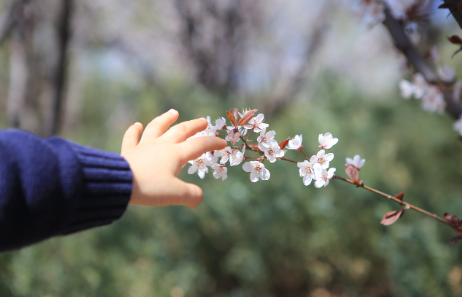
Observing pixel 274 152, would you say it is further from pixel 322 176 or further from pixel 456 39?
pixel 456 39

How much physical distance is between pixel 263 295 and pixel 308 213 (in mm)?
551

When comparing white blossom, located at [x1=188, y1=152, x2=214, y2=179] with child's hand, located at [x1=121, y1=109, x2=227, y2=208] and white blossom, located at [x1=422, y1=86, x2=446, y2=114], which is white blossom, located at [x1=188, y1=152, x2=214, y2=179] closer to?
child's hand, located at [x1=121, y1=109, x2=227, y2=208]

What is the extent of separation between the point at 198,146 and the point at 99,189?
0.18 meters

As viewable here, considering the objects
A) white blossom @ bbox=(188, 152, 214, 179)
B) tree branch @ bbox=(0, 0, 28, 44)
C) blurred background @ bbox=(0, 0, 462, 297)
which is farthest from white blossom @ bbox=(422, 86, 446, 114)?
tree branch @ bbox=(0, 0, 28, 44)

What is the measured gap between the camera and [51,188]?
486 mm

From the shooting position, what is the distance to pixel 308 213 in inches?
78.5

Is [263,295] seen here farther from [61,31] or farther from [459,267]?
[61,31]

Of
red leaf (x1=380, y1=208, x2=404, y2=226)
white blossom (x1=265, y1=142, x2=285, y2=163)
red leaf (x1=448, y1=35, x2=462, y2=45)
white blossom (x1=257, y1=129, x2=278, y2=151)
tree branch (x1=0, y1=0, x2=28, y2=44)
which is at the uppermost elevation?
tree branch (x1=0, y1=0, x2=28, y2=44)

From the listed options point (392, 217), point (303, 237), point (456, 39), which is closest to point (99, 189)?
point (392, 217)

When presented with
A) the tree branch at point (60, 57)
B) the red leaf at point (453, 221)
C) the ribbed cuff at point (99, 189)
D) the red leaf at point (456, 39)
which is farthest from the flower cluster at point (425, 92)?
the tree branch at point (60, 57)

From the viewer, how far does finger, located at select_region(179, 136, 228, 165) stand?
1.80 ft

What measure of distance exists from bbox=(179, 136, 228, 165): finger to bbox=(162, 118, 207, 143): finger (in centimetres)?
3

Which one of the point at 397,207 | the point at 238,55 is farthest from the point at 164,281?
the point at 238,55

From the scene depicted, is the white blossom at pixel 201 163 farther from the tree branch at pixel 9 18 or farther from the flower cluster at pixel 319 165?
the tree branch at pixel 9 18
